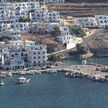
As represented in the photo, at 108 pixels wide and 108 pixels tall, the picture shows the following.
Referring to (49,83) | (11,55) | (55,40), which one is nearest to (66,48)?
(55,40)

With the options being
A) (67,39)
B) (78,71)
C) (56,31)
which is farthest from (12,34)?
(78,71)

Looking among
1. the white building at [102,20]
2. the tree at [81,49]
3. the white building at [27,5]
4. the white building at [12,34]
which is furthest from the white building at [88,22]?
the white building at [12,34]

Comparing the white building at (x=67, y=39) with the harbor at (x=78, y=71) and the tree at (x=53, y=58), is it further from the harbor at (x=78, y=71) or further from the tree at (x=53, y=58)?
the harbor at (x=78, y=71)

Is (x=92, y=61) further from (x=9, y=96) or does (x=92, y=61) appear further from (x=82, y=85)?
(x=9, y=96)

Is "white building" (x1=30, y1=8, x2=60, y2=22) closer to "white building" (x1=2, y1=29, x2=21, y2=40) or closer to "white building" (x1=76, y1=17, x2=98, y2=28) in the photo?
"white building" (x1=76, y1=17, x2=98, y2=28)

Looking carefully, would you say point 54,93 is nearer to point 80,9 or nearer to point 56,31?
point 56,31

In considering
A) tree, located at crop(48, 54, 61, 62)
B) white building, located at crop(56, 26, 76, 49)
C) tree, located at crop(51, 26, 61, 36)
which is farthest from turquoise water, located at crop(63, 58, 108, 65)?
tree, located at crop(51, 26, 61, 36)
